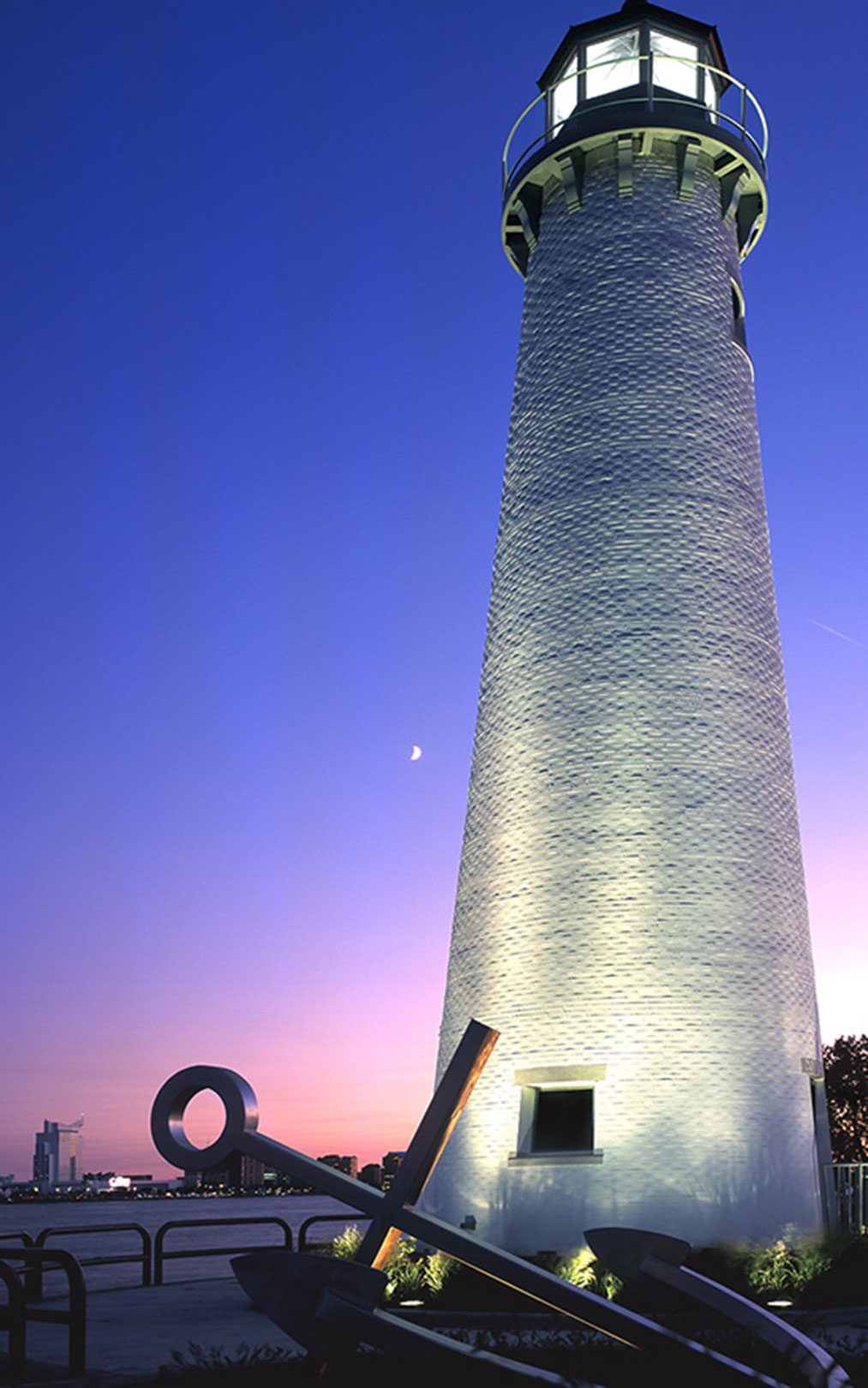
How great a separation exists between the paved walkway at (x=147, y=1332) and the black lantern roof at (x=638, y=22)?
68.3 ft

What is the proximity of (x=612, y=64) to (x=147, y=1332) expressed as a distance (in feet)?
68.1

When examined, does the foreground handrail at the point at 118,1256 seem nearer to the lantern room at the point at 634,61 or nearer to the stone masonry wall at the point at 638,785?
the stone masonry wall at the point at 638,785

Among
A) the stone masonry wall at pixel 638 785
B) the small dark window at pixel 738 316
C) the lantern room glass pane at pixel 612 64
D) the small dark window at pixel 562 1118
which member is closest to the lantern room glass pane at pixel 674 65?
the lantern room glass pane at pixel 612 64

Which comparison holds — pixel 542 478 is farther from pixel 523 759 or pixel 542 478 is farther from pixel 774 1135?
pixel 774 1135

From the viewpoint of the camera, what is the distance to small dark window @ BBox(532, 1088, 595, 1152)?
17.1 m

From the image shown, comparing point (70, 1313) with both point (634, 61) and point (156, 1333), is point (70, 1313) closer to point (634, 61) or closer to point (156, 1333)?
point (156, 1333)

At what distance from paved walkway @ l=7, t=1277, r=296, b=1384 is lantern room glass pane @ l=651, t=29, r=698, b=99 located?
19.6 m

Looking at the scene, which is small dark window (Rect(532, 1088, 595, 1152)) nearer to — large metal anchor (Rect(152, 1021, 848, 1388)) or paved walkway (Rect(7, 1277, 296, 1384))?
paved walkway (Rect(7, 1277, 296, 1384))

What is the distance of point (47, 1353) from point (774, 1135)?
9417 mm

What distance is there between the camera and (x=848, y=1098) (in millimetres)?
31109

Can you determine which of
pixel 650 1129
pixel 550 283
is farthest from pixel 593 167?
pixel 650 1129

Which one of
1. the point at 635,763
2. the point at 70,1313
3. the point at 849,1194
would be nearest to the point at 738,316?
the point at 635,763

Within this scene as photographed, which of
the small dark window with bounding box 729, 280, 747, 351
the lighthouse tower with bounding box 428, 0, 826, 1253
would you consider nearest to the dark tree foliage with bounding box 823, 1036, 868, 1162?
the lighthouse tower with bounding box 428, 0, 826, 1253

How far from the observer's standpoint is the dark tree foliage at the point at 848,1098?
29.8 meters
